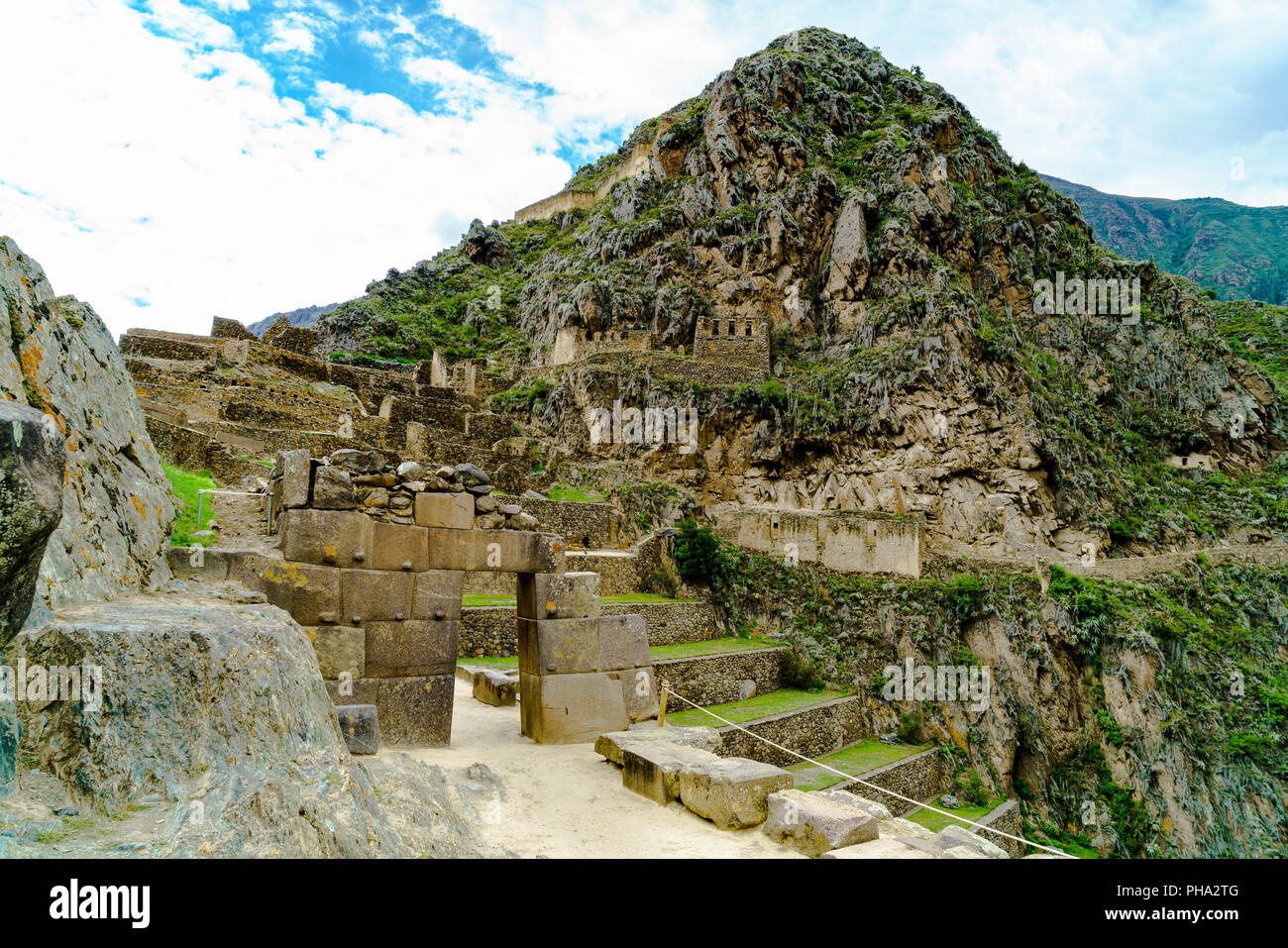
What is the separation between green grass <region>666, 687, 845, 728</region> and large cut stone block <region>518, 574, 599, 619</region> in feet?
19.0

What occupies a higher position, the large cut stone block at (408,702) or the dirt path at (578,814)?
the large cut stone block at (408,702)

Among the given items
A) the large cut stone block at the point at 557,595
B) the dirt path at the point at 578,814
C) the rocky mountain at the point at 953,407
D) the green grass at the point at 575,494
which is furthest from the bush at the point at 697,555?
the dirt path at the point at 578,814

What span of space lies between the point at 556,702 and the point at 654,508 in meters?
15.8

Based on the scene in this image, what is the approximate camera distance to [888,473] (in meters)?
26.6

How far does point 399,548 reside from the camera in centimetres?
717

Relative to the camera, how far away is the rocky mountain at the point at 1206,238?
64812 mm

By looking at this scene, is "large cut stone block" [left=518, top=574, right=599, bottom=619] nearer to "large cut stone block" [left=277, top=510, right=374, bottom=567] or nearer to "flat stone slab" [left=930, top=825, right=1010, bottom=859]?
"large cut stone block" [left=277, top=510, right=374, bottom=567]

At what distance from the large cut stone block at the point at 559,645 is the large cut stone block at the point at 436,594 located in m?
0.97

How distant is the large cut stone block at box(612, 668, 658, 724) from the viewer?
321 inches

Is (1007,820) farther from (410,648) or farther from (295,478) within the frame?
(295,478)

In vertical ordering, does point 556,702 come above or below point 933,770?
above

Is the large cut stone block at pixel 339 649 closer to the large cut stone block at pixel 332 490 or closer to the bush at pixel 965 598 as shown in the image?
the large cut stone block at pixel 332 490
